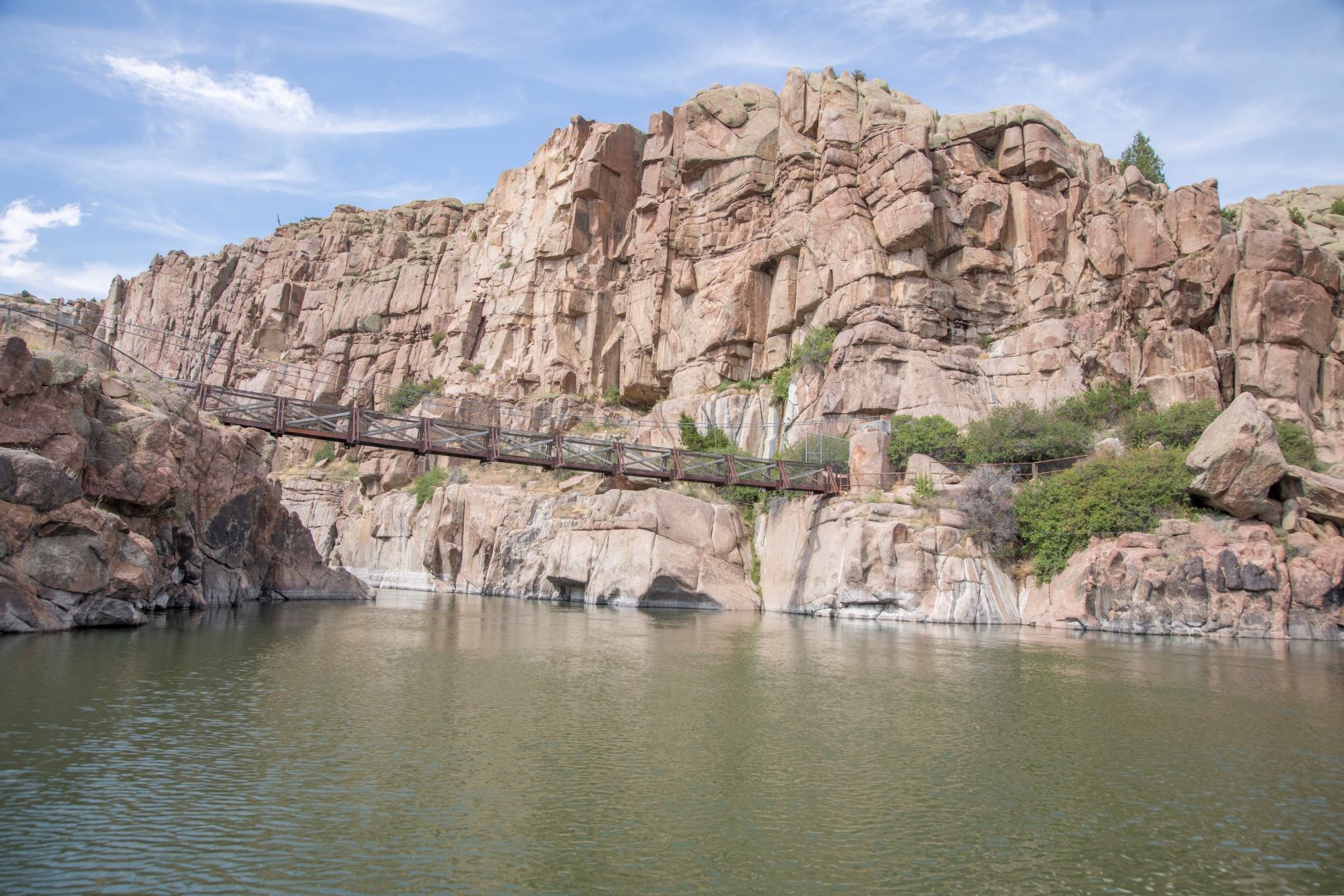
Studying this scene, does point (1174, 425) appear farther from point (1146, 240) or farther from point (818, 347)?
point (818, 347)

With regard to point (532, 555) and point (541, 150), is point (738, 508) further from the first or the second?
point (541, 150)

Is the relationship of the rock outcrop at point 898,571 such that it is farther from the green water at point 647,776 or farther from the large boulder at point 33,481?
the large boulder at point 33,481

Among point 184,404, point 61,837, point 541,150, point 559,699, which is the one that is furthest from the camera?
point 541,150

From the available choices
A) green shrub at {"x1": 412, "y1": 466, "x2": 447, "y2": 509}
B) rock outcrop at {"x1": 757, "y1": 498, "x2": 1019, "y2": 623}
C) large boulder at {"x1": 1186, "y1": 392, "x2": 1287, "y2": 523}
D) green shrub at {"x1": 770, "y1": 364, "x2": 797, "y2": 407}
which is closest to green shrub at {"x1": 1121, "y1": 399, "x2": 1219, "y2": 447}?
large boulder at {"x1": 1186, "y1": 392, "x2": 1287, "y2": 523}

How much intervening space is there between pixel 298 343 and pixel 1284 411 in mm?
74973

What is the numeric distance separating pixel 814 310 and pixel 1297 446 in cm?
2573

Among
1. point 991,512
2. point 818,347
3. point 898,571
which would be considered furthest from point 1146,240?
point 898,571

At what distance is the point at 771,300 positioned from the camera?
57188mm

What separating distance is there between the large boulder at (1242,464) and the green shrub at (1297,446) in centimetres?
473

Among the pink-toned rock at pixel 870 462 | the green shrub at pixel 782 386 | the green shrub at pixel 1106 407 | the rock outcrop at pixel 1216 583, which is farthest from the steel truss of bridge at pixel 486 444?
the rock outcrop at pixel 1216 583

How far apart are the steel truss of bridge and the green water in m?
12.2

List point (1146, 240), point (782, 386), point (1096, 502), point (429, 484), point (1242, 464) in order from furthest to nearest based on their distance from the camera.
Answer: point (429, 484) < point (782, 386) < point (1146, 240) < point (1096, 502) < point (1242, 464)

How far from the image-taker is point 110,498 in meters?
24.3

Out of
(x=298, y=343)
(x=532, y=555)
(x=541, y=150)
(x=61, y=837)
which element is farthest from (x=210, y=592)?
(x=298, y=343)
